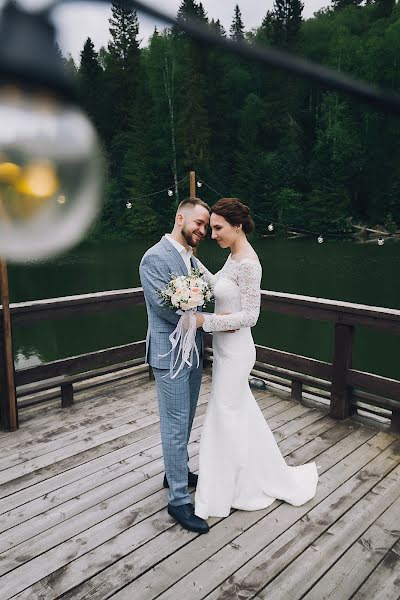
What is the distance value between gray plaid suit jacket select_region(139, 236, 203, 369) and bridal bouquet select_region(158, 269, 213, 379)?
0.04m

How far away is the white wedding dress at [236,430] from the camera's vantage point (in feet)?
7.83

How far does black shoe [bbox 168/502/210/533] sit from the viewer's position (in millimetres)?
2275

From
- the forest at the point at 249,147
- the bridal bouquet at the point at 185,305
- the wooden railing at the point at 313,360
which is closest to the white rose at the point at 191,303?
the bridal bouquet at the point at 185,305

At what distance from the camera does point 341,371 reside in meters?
3.48

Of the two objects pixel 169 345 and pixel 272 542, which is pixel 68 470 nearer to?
pixel 169 345

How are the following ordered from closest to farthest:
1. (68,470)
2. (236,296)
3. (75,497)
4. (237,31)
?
(237,31) → (236,296) → (75,497) → (68,470)

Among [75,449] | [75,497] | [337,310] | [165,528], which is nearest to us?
[165,528]

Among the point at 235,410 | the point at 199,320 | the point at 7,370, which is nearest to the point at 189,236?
the point at 199,320

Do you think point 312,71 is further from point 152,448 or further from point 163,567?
point 152,448

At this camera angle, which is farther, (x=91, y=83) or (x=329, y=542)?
(x=329, y=542)

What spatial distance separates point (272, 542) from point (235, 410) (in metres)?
0.64

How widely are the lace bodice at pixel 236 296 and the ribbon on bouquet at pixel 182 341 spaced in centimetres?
8

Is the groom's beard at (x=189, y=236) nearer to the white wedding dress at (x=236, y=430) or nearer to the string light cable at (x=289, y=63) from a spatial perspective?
the white wedding dress at (x=236, y=430)

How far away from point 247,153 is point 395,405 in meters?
17.2
